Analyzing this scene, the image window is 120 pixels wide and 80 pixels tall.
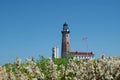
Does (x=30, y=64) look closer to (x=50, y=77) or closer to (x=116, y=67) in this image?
(x=50, y=77)

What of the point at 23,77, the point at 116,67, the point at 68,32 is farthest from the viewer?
the point at 68,32

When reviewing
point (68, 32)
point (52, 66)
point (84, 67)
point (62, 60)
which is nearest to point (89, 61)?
point (84, 67)

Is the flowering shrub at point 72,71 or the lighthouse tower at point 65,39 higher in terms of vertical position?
the lighthouse tower at point 65,39

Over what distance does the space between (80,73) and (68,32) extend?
356ft

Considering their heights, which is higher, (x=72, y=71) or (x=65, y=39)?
(x=65, y=39)

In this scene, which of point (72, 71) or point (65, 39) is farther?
point (65, 39)

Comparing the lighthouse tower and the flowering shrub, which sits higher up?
the lighthouse tower

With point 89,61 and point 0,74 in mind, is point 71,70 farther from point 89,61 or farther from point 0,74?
point 0,74

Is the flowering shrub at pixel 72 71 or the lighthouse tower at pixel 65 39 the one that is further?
the lighthouse tower at pixel 65 39

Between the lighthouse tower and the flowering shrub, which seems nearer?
the flowering shrub

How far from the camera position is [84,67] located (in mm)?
8125

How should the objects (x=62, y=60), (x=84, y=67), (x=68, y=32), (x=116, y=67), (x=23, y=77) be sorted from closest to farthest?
1. (x=23, y=77)
2. (x=116, y=67)
3. (x=84, y=67)
4. (x=62, y=60)
5. (x=68, y=32)

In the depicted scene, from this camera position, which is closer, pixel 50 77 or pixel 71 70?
pixel 50 77

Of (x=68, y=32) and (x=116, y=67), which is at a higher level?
(x=68, y=32)
